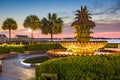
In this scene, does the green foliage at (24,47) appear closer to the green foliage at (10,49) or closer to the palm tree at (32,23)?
the green foliage at (10,49)

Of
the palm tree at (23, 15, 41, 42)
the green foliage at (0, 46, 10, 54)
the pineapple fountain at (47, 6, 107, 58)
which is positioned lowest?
the green foliage at (0, 46, 10, 54)

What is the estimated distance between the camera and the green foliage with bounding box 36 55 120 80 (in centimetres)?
1044

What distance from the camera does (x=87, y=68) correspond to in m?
10.5

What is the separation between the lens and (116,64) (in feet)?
35.1

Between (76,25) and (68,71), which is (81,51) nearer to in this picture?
(76,25)

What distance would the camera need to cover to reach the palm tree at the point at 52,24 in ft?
209

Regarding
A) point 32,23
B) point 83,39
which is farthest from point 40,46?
point 32,23

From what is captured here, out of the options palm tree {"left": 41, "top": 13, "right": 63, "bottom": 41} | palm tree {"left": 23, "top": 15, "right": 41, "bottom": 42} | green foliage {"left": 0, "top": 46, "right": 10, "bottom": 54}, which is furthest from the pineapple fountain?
palm tree {"left": 23, "top": 15, "right": 41, "bottom": 42}

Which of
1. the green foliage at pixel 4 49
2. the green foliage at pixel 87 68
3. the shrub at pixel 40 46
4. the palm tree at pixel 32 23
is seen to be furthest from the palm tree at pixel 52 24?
the green foliage at pixel 87 68

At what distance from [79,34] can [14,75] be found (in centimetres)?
788

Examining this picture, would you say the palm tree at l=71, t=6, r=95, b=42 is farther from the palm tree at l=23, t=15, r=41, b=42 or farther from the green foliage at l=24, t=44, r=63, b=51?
the palm tree at l=23, t=15, r=41, b=42

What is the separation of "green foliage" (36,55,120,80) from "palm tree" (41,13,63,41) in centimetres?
5236

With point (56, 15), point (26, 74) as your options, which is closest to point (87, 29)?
point (26, 74)

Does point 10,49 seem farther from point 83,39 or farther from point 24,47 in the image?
point 83,39
